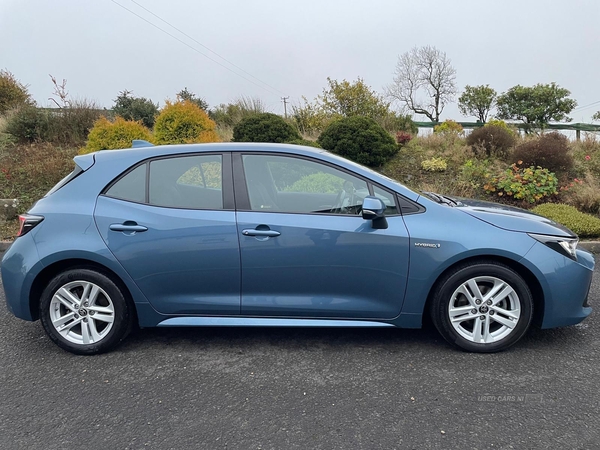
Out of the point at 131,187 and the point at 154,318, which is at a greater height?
the point at 131,187

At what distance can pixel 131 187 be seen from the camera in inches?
123

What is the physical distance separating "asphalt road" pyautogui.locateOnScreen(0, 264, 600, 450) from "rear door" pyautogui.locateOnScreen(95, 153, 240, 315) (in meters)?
0.47

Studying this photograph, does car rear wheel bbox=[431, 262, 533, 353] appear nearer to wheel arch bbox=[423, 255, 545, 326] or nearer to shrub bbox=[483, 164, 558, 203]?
wheel arch bbox=[423, 255, 545, 326]

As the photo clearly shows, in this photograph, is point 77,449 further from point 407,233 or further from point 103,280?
point 407,233

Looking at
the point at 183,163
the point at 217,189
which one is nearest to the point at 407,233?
the point at 217,189

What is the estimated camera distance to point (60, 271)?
3117 mm

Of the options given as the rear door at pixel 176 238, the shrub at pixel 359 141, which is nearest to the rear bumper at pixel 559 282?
the rear door at pixel 176 238

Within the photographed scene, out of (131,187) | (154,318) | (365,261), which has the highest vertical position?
(131,187)

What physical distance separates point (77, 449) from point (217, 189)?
71.1 inches

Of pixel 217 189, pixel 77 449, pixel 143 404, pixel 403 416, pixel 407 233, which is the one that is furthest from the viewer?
pixel 217 189

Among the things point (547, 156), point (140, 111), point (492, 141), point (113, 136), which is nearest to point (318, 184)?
point (113, 136)

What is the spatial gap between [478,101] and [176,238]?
47.8 m

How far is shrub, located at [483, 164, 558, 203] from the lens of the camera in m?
7.38

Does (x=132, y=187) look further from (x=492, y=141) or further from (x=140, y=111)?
(x=140, y=111)
